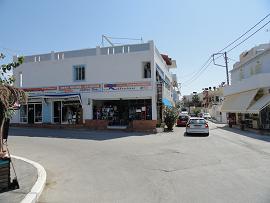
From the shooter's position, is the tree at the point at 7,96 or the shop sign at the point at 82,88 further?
the shop sign at the point at 82,88

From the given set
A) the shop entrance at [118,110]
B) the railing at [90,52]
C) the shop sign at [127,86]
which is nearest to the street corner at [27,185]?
the shop sign at [127,86]

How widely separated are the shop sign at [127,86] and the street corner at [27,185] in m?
16.5

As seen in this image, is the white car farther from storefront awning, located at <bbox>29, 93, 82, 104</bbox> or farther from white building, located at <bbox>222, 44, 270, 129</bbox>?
storefront awning, located at <bbox>29, 93, 82, 104</bbox>

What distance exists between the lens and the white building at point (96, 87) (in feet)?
84.1

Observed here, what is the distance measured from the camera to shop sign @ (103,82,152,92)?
25.2 m

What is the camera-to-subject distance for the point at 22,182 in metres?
7.40

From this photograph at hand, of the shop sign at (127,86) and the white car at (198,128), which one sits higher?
the shop sign at (127,86)

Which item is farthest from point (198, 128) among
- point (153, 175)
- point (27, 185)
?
point (27, 185)

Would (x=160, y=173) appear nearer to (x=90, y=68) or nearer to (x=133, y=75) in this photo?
(x=133, y=75)

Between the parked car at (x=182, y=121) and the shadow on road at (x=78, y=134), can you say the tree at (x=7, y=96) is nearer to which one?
the shadow on road at (x=78, y=134)

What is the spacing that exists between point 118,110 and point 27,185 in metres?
21.3

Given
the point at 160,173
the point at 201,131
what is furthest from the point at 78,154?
the point at 201,131

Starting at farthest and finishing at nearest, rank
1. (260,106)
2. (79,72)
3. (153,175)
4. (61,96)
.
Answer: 1. (79,72)
2. (61,96)
3. (260,106)
4. (153,175)

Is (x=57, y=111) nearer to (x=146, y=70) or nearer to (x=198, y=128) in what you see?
(x=146, y=70)
